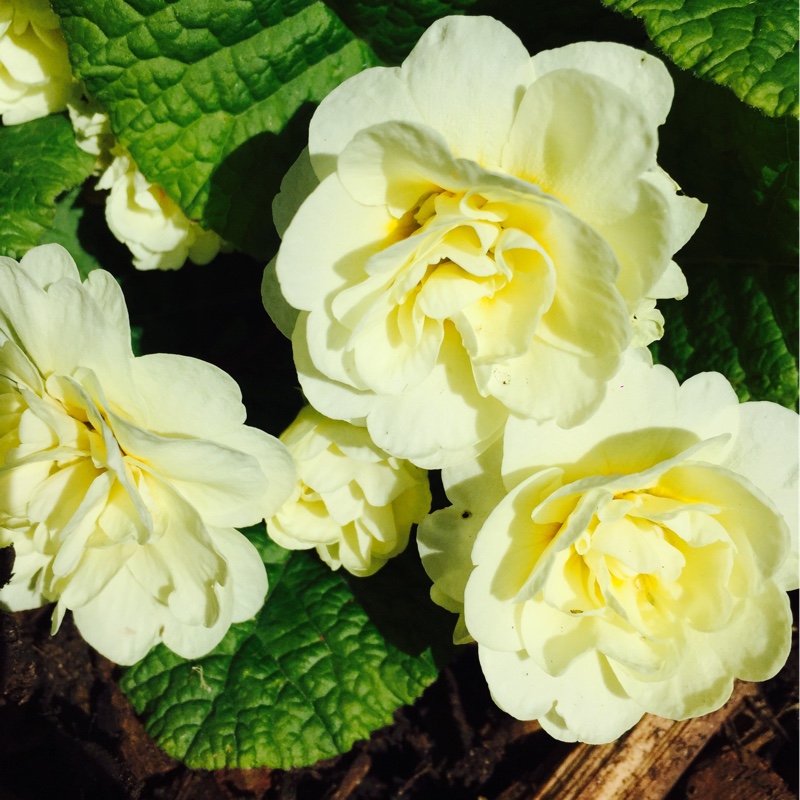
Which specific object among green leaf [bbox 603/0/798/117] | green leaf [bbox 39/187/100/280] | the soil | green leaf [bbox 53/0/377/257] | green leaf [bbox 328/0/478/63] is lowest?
the soil

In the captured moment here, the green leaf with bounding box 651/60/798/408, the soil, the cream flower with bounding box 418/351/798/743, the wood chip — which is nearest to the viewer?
the cream flower with bounding box 418/351/798/743

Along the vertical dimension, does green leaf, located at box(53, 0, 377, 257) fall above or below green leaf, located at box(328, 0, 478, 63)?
below

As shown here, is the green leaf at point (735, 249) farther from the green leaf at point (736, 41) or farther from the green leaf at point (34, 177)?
the green leaf at point (34, 177)

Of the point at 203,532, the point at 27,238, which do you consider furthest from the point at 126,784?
the point at 27,238

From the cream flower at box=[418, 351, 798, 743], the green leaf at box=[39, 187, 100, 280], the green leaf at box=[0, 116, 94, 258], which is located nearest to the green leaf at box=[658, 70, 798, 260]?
the cream flower at box=[418, 351, 798, 743]

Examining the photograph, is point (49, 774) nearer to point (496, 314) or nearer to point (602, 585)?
point (602, 585)

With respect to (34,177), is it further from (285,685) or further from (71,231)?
(285,685)

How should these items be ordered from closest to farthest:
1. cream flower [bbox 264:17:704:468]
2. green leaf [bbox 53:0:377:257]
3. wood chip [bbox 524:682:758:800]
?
1. cream flower [bbox 264:17:704:468]
2. green leaf [bbox 53:0:377:257]
3. wood chip [bbox 524:682:758:800]

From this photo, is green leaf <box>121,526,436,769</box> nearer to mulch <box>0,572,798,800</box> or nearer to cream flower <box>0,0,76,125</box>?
mulch <box>0,572,798,800</box>
